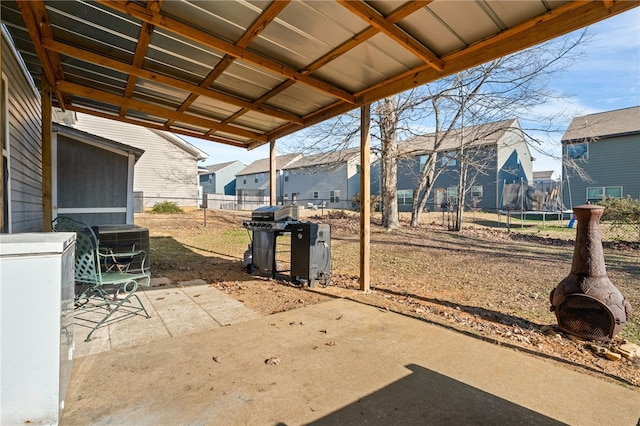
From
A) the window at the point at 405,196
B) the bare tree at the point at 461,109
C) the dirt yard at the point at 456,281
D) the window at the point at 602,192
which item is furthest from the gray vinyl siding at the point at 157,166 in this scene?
the window at the point at 602,192

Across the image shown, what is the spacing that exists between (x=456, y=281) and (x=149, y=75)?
237 inches

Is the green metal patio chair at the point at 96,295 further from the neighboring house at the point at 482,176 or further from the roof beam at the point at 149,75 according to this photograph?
the neighboring house at the point at 482,176

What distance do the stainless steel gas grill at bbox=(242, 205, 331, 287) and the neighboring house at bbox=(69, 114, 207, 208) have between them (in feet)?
47.9

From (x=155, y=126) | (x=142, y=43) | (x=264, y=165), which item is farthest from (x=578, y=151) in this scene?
(x=264, y=165)

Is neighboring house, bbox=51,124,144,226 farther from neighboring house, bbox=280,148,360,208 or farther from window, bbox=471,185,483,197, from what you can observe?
window, bbox=471,185,483,197

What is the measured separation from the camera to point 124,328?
3449 mm

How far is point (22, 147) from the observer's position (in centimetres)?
446

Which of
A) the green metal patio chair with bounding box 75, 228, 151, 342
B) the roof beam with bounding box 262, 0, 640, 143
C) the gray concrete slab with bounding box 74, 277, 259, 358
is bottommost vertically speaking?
the gray concrete slab with bounding box 74, 277, 259, 358

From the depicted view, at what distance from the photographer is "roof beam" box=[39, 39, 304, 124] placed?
3715 mm

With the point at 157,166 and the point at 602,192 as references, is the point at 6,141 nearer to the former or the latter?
the point at 157,166

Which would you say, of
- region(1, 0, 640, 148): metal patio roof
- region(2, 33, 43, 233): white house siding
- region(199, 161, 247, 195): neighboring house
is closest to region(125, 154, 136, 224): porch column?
region(2, 33, 43, 233): white house siding

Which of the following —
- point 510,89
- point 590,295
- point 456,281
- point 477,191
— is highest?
point 510,89

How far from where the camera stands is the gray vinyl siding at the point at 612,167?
58.0 feet

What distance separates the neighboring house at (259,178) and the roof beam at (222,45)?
28.4 meters
